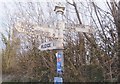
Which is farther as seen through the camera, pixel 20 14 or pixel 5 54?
pixel 5 54

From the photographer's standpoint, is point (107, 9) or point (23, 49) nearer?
Answer: point (107, 9)

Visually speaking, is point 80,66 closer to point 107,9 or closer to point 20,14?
point 107,9

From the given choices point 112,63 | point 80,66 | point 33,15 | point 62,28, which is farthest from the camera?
point 33,15

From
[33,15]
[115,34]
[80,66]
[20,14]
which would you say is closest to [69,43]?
[80,66]

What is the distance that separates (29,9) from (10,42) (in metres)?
2.60

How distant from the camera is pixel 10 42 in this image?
11.3 metres

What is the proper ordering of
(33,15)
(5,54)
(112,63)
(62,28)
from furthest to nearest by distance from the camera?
(5,54)
(33,15)
(112,63)
(62,28)

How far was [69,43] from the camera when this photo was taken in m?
7.50

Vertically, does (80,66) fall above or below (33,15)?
below

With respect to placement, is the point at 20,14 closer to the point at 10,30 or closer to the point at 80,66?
the point at 10,30

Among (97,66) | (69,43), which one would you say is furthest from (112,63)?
(69,43)

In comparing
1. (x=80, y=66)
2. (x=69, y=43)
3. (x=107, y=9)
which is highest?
(x=107, y=9)

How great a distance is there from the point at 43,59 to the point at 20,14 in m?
2.28

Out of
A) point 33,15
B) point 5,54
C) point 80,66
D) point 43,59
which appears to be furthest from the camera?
point 5,54
